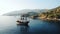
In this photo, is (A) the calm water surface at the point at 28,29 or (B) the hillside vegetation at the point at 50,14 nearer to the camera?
(A) the calm water surface at the point at 28,29

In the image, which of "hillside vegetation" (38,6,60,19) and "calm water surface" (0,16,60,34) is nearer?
"calm water surface" (0,16,60,34)

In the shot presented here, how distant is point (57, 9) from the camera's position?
287ft

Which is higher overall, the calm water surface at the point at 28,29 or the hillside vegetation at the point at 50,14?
the hillside vegetation at the point at 50,14

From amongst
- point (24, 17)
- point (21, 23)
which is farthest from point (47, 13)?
point (21, 23)

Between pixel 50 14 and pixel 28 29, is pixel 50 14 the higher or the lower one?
the higher one

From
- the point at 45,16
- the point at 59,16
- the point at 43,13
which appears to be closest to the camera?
the point at 59,16

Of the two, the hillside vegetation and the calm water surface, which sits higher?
the hillside vegetation

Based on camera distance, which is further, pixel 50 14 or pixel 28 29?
pixel 50 14

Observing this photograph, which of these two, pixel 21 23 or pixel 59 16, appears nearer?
pixel 21 23

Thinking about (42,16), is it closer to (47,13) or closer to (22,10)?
(47,13)

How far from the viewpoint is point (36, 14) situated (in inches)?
3174

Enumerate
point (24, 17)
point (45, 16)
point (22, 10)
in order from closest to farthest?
point (24, 17)
point (22, 10)
point (45, 16)

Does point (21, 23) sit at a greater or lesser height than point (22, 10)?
lesser

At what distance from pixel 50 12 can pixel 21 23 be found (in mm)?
48611
